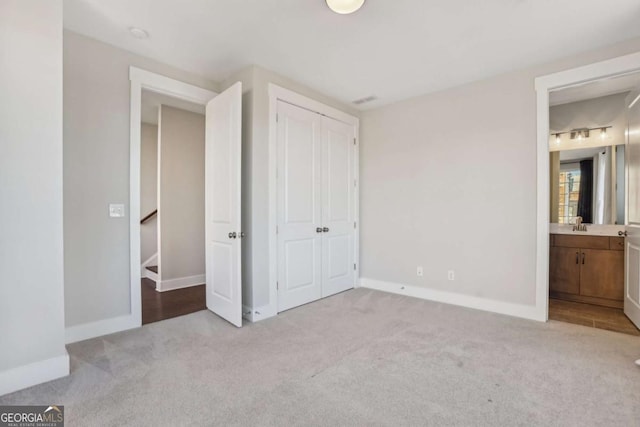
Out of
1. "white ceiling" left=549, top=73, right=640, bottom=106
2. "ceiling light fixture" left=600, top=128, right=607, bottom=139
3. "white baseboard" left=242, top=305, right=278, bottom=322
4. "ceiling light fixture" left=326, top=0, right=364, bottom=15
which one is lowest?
"white baseboard" left=242, top=305, right=278, bottom=322

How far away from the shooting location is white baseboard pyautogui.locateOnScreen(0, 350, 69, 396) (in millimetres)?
1769

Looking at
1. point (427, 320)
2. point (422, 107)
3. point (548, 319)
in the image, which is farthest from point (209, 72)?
point (548, 319)

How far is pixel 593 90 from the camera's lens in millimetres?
3537

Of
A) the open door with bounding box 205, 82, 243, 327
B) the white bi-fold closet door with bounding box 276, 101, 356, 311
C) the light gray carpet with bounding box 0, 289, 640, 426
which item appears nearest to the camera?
the light gray carpet with bounding box 0, 289, 640, 426

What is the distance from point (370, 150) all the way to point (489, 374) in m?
3.02

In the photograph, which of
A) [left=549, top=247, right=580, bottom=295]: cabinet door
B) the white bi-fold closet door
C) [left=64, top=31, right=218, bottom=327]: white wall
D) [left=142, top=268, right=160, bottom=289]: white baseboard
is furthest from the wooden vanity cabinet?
[left=142, top=268, right=160, bottom=289]: white baseboard

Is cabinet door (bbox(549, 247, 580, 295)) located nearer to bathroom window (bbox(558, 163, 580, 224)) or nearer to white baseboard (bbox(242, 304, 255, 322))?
bathroom window (bbox(558, 163, 580, 224))

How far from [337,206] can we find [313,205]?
46cm

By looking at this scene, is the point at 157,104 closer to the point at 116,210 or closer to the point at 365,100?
the point at 116,210

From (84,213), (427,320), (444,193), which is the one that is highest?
(444,193)

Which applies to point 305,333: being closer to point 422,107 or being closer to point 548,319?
point 548,319

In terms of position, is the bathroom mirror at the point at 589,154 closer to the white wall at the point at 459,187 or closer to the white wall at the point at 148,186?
the white wall at the point at 459,187

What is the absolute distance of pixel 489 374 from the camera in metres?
1.99

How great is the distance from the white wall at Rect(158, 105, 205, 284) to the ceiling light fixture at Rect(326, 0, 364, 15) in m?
3.16
